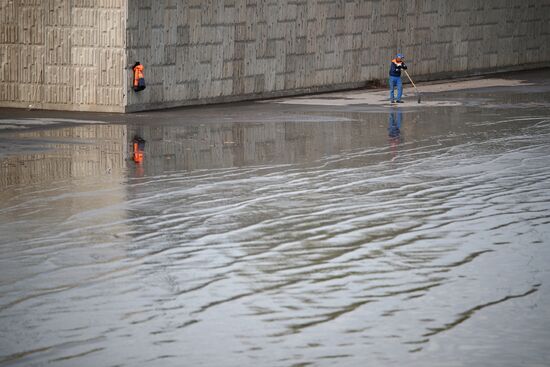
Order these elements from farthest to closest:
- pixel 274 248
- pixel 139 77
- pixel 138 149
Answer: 1. pixel 139 77
2. pixel 138 149
3. pixel 274 248

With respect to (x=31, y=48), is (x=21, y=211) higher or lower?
lower

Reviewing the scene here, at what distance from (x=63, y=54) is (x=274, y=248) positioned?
18603 millimetres

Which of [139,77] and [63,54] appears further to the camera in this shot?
[63,54]

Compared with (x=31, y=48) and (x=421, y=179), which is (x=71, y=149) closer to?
(x=421, y=179)

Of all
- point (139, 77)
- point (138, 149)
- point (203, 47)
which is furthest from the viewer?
point (203, 47)

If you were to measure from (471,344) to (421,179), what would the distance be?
31.4 feet

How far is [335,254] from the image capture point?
1323 cm

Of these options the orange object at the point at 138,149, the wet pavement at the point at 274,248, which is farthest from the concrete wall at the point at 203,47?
the orange object at the point at 138,149

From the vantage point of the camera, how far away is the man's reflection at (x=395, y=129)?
2386 centimetres

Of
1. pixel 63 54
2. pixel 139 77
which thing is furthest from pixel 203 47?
pixel 63 54

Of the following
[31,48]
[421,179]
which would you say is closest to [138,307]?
[421,179]

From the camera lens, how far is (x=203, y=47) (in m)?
32.6

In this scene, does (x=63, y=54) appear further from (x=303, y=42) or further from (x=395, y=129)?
(x=395, y=129)

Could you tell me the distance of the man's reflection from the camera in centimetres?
2386
